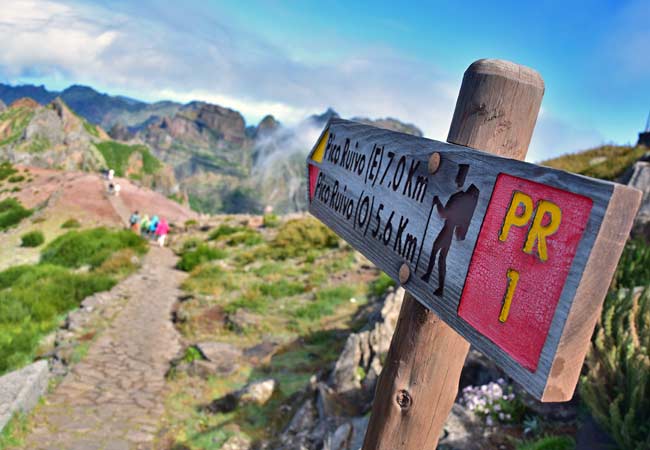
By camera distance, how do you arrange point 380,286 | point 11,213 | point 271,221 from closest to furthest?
point 380,286
point 271,221
point 11,213

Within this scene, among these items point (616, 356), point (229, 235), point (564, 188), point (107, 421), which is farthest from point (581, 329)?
point (229, 235)

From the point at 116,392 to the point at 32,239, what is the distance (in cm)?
1837

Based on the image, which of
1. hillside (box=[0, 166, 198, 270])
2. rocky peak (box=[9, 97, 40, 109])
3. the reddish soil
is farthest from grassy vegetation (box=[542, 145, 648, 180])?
rocky peak (box=[9, 97, 40, 109])

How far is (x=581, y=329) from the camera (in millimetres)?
981

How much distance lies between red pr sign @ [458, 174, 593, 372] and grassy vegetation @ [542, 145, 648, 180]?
13.7 m

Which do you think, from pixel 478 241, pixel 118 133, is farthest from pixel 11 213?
pixel 118 133

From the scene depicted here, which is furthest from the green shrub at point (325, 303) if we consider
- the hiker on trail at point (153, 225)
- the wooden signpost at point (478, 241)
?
the hiker on trail at point (153, 225)

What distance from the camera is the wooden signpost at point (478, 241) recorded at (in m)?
0.98

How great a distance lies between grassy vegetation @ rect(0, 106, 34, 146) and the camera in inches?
4508

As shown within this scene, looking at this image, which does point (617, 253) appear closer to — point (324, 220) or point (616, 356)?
point (324, 220)

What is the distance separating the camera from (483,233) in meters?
1.23

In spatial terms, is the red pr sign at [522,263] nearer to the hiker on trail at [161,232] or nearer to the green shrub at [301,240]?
the green shrub at [301,240]

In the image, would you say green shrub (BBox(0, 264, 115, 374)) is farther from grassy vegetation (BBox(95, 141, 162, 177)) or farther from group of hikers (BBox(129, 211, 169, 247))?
grassy vegetation (BBox(95, 141, 162, 177))

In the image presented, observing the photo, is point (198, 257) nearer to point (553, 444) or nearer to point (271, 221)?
point (271, 221)
